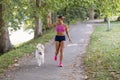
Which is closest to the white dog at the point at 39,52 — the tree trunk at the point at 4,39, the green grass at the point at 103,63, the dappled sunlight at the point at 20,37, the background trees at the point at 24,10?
the green grass at the point at 103,63

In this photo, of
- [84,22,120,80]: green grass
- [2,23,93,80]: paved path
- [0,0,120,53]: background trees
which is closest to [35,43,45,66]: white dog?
[2,23,93,80]: paved path

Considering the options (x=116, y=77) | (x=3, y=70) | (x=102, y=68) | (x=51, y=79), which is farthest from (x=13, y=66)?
(x=116, y=77)

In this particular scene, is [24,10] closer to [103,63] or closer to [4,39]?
[4,39]

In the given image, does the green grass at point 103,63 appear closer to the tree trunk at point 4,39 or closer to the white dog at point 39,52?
the white dog at point 39,52

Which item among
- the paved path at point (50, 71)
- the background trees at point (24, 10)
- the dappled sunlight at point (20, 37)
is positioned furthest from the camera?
the dappled sunlight at point (20, 37)

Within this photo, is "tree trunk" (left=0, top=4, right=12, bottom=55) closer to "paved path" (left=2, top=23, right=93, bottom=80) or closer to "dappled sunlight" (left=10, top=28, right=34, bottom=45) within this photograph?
"paved path" (left=2, top=23, right=93, bottom=80)

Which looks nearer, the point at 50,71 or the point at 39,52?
the point at 50,71

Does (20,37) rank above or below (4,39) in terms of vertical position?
below

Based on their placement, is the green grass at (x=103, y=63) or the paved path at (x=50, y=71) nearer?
the green grass at (x=103, y=63)

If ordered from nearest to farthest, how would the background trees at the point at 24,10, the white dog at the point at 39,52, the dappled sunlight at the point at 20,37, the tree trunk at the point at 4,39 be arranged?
1. the white dog at the point at 39,52
2. the background trees at the point at 24,10
3. the tree trunk at the point at 4,39
4. the dappled sunlight at the point at 20,37

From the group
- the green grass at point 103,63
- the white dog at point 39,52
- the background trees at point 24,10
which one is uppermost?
the background trees at point 24,10

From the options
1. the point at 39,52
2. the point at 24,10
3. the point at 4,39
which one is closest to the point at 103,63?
the point at 39,52

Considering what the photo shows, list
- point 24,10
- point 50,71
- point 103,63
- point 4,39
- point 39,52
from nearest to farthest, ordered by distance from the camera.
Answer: point 50,71 → point 39,52 → point 103,63 → point 24,10 → point 4,39

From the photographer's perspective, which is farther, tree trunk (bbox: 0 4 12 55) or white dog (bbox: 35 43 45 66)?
tree trunk (bbox: 0 4 12 55)
